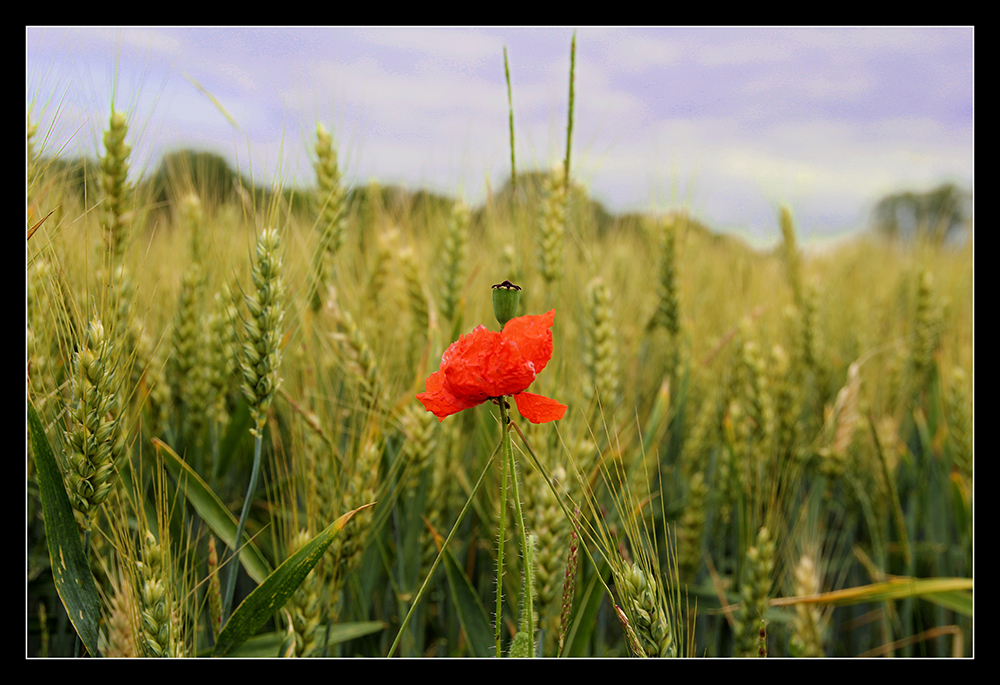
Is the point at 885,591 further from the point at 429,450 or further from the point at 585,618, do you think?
the point at 429,450

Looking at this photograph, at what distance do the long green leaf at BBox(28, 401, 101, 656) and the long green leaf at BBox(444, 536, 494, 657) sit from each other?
515 millimetres

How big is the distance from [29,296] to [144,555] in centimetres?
53

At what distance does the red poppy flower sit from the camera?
0.53 metres

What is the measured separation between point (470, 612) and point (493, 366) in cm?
64

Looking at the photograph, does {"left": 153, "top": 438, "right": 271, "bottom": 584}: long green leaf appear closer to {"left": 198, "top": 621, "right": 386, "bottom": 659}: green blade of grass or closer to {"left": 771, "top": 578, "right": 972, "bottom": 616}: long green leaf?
{"left": 198, "top": 621, "right": 386, "bottom": 659}: green blade of grass

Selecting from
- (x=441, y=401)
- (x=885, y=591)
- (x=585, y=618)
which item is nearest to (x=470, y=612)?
(x=585, y=618)

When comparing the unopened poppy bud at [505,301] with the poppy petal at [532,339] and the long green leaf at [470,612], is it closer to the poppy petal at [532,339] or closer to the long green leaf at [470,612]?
the poppy petal at [532,339]

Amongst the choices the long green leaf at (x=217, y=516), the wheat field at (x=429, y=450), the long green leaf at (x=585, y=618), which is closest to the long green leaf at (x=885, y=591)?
the wheat field at (x=429, y=450)

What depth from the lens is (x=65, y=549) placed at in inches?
31.2

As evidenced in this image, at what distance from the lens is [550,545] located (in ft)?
3.20

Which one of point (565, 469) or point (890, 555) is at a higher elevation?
point (565, 469)
